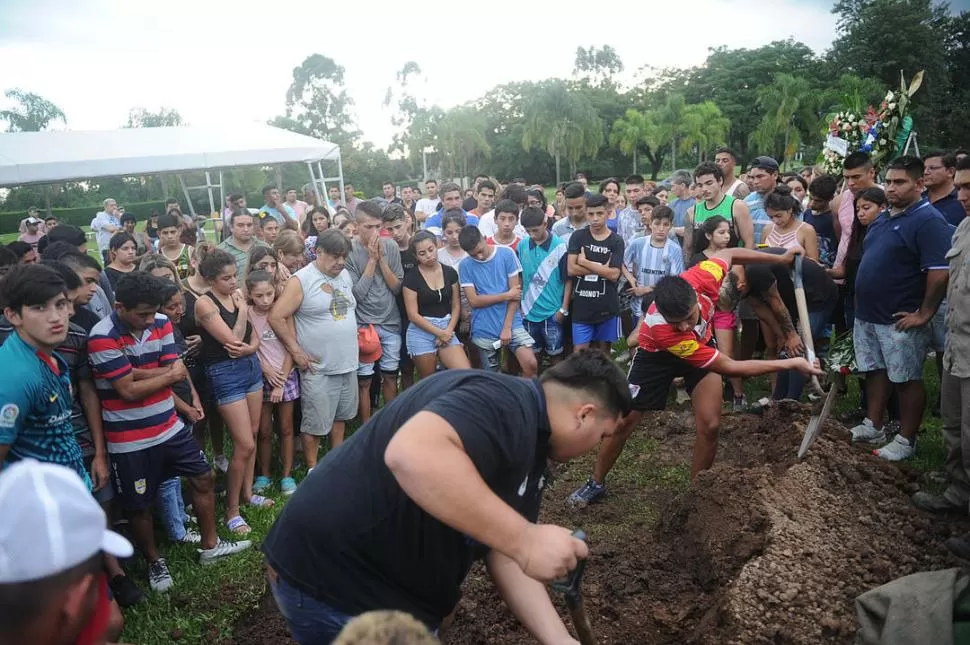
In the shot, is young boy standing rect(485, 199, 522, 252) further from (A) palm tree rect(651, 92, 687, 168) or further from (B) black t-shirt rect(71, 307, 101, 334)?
(A) palm tree rect(651, 92, 687, 168)

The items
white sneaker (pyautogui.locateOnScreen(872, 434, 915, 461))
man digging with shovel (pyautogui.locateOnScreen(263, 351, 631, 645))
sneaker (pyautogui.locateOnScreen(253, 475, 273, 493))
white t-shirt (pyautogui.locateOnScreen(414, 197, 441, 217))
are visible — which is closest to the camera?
man digging with shovel (pyautogui.locateOnScreen(263, 351, 631, 645))

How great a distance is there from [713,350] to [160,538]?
13.7ft

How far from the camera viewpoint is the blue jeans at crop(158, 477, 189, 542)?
4.58 meters

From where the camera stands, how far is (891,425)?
5.55m

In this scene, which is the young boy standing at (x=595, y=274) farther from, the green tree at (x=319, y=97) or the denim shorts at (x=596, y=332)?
the green tree at (x=319, y=97)

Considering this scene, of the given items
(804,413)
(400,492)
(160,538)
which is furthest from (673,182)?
(400,492)

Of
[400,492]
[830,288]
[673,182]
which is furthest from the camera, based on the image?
[673,182]

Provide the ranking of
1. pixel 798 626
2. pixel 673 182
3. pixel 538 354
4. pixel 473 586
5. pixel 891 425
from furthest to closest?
pixel 673 182, pixel 538 354, pixel 891 425, pixel 473 586, pixel 798 626

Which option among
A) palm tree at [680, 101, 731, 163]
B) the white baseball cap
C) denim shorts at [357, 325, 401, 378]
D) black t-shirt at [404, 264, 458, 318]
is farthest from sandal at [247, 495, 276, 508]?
palm tree at [680, 101, 731, 163]

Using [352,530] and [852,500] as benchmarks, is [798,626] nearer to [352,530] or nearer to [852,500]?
[852,500]

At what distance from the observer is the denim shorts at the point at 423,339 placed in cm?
631

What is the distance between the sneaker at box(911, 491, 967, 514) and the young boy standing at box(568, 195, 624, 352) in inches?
123

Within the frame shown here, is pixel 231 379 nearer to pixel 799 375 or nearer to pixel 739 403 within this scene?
pixel 739 403

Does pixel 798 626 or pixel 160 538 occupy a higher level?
pixel 798 626
